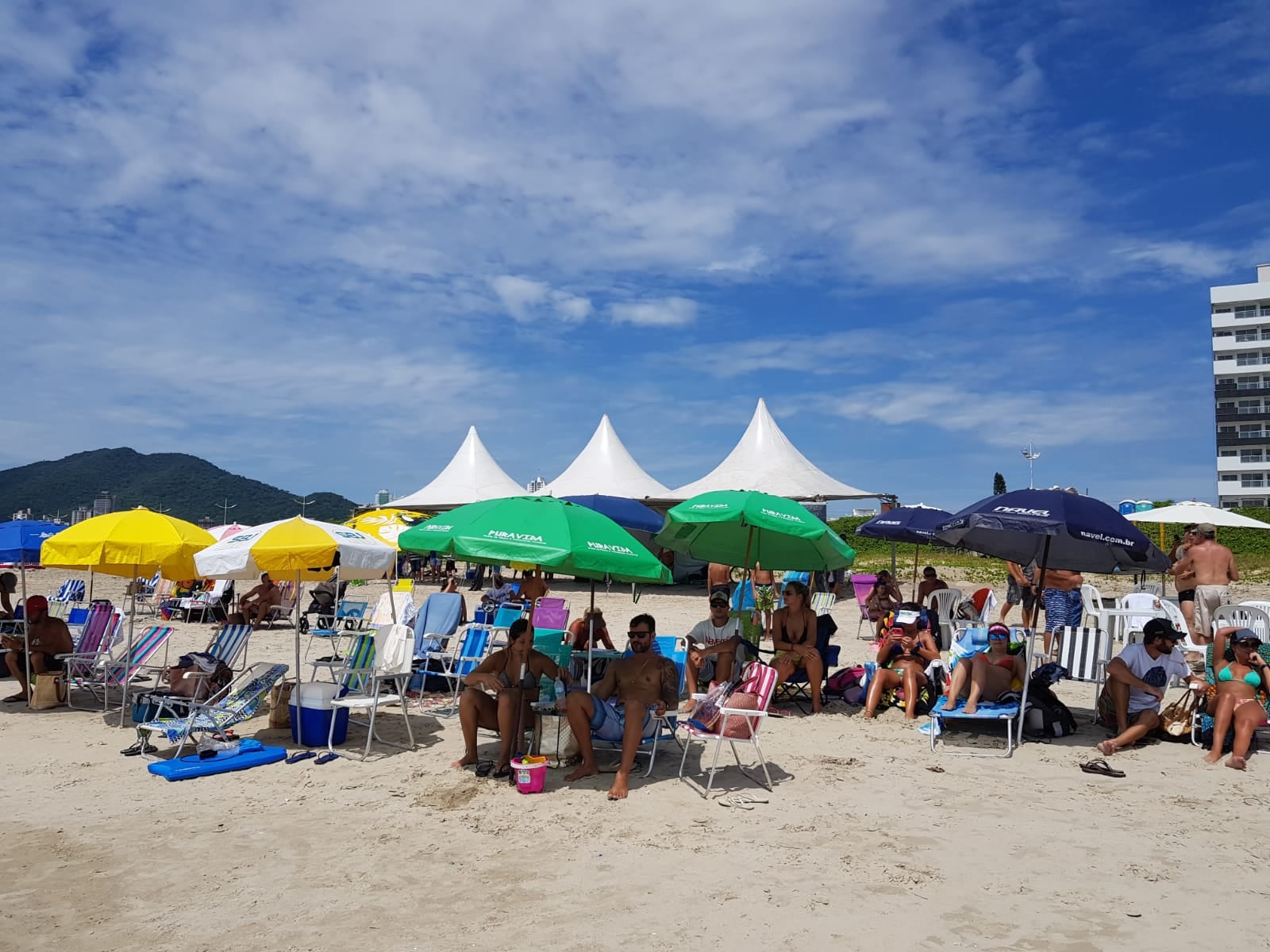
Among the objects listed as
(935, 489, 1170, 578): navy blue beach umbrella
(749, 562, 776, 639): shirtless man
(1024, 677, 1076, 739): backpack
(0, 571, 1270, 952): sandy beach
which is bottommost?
(0, 571, 1270, 952): sandy beach

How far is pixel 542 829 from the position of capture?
5.32 metres

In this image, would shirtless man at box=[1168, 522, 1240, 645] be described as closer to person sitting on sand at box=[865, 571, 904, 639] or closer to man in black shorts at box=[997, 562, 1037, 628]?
man in black shorts at box=[997, 562, 1037, 628]

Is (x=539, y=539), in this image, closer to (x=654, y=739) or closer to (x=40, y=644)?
(x=654, y=739)

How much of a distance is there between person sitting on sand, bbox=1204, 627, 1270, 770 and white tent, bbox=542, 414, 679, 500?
1858 cm

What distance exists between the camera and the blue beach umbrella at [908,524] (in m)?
12.9

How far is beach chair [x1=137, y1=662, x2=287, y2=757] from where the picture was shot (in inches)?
265

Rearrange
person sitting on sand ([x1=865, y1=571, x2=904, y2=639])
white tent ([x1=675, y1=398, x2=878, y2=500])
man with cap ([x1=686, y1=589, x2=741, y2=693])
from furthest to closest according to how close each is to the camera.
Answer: white tent ([x1=675, y1=398, x2=878, y2=500]), person sitting on sand ([x1=865, y1=571, x2=904, y2=639]), man with cap ([x1=686, y1=589, x2=741, y2=693])

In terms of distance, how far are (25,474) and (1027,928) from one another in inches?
8320

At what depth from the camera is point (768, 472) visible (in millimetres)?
23938

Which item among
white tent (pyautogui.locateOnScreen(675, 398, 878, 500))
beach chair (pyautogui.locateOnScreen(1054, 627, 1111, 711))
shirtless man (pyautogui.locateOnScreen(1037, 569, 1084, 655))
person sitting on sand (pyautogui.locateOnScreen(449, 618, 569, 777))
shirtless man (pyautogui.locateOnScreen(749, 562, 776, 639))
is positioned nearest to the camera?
person sitting on sand (pyautogui.locateOnScreen(449, 618, 569, 777))

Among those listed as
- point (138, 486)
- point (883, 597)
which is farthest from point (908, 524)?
point (138, 486)

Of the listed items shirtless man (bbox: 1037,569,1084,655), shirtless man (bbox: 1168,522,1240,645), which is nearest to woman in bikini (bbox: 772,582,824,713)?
shirtless man (bbox: 1168,522,1240,645)

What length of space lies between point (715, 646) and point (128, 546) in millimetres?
5071

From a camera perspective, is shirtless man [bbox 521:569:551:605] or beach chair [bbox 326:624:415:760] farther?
shirtless man [bbox 521:569:551:605]
